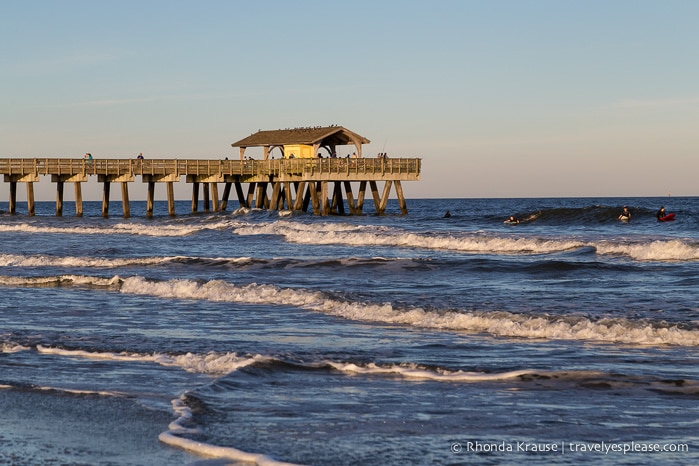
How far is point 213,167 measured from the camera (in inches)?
2063

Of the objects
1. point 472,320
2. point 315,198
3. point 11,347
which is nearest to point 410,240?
point 315,198

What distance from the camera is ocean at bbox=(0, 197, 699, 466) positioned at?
728 cm

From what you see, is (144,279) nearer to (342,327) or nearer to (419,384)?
(342,327)

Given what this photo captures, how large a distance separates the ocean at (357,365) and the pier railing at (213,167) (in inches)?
1021

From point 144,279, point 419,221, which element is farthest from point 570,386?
point 419,221

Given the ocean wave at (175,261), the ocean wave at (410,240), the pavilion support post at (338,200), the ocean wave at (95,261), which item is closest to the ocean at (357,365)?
the ocean wave at (175,261)

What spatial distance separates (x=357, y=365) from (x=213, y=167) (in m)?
42.8

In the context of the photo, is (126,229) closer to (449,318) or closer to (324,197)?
(324,197)

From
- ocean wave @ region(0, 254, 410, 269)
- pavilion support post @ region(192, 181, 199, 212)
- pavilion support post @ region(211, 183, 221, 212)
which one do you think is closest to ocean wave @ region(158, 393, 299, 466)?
ocean wave @ region(0, 254, 410, 269)

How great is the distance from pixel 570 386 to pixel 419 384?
→ 1.38 meters

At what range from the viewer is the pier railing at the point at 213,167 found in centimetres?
5038

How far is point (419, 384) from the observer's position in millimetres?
9570

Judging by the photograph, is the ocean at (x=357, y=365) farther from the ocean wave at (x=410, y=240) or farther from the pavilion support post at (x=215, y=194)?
the pavilion support post at (x=215, y=194)

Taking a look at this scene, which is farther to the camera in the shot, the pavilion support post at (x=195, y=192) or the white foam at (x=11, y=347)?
the pavilion support post at (x=195, y=192)
